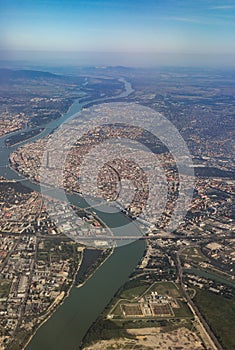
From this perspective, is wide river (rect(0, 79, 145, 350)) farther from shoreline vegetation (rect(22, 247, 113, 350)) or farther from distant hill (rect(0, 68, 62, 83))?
distant hill (rect(0, 68, 62, 83))

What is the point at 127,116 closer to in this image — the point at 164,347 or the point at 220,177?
the point at 220,177

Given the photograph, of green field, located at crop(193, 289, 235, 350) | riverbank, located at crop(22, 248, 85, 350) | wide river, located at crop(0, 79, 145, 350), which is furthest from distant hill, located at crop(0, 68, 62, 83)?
green field, located at crop(193, 289, 235, 350)

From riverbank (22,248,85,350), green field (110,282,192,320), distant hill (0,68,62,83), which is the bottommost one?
riverbank (22,248,85,350)

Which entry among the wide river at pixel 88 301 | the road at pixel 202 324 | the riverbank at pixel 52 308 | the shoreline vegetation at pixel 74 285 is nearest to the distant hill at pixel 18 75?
the wide river at pixel 88 301

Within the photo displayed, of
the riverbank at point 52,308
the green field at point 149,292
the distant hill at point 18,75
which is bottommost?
the riverbank at point 52,308

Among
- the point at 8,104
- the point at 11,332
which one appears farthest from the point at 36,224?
the point at 8,104

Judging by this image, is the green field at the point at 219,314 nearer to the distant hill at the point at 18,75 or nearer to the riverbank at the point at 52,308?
the riverbank at the point at 52,308

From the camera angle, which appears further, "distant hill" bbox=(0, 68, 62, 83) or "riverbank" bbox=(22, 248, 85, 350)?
"distant hill" bbox=(0, 68, 62, 83)

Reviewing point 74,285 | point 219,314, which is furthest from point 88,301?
point 219,314
